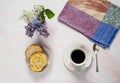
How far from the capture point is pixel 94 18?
97 centimetres

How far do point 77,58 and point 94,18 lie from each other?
0.17 meters

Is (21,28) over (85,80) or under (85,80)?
over

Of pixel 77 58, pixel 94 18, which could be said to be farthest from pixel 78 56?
pixel 94 18

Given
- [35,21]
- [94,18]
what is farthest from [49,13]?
[94,18]

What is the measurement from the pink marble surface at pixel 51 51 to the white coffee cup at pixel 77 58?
0.02 meters

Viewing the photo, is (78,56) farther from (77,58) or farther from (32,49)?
(32,49)

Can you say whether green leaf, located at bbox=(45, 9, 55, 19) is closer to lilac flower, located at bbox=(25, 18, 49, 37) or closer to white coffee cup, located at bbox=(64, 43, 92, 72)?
lilac flower, located at bbox=(25, 18, 49, 37)

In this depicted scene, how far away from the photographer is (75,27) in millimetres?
959

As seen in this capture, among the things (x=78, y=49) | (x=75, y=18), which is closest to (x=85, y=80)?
(x=78, y=49)

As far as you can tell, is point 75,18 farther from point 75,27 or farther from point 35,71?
point 35,71

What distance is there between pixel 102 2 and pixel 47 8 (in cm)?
21

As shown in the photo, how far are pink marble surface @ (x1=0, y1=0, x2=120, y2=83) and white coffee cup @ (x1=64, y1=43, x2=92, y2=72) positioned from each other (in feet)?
0.06

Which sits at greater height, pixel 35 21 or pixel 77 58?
pixel 35 21

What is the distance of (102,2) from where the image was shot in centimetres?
98
